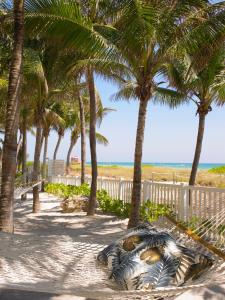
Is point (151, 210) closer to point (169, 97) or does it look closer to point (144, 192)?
point (144, 192)

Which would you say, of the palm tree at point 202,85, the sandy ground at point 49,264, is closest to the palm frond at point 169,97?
the palm tree at point 202,85

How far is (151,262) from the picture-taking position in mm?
4496

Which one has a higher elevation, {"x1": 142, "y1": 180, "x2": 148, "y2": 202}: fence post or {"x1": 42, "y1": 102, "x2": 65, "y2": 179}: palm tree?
{"x1": 42, "y1": 102, "x2": 65, "y2": 179}: palm tree

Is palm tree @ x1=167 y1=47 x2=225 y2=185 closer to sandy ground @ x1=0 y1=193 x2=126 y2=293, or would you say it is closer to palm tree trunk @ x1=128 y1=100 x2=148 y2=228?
palm tree trunk @ x1=128 y1=100 x2=148 y2=228

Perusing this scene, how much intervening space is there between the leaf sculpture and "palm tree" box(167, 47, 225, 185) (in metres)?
6.41

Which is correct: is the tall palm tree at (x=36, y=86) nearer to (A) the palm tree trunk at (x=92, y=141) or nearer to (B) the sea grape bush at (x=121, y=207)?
(B) the sea grape bush at (x=121, y=207)

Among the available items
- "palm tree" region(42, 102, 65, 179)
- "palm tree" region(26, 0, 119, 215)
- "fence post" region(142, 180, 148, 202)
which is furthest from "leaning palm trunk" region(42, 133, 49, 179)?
"palm tree" region(26, 0, 119, 215)

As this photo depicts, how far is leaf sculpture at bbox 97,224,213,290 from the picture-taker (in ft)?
13.9

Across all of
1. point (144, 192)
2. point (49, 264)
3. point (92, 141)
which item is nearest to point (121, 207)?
point (144, 192)

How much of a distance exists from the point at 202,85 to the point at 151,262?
8.18 metres

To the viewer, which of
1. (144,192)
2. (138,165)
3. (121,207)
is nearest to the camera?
(138,165)

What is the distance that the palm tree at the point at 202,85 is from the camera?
11.2 meters

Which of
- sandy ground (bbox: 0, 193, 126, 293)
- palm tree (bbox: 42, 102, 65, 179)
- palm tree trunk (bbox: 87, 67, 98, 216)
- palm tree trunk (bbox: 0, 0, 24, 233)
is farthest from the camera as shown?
palm tree (bbox: 42, 102, 65, 179)

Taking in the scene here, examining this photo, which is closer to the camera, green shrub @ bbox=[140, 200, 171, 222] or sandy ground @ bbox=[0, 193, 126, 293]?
sandy ground @ bbox=[0, 193, 126, 293]
